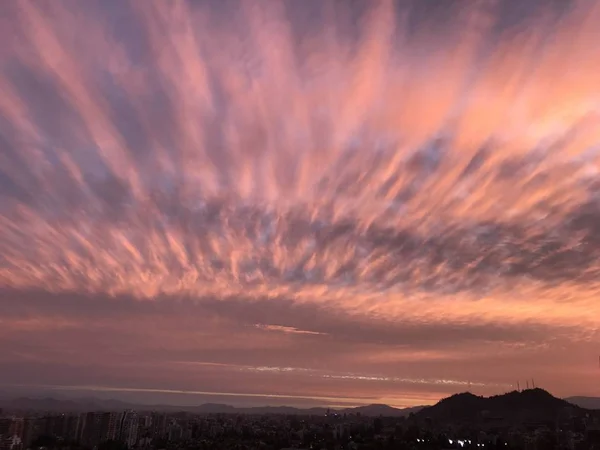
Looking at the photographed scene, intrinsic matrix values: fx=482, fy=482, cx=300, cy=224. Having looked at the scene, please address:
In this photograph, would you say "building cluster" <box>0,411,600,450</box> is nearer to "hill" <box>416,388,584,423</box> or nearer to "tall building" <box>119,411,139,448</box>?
"tall building" <box>119,411,139,448</box>

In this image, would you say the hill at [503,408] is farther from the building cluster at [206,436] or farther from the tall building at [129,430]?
the tall building at [129,430]

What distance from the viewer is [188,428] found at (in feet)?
236

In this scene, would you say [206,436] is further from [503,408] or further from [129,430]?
[503,408]

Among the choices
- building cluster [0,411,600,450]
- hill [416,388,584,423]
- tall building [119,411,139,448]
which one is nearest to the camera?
building cluster [0,411,600,450]

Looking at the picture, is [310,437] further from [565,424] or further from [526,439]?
[565,424]

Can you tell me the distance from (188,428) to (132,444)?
678 inches

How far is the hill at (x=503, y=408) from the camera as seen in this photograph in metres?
80.4

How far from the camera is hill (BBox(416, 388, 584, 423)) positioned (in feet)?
264

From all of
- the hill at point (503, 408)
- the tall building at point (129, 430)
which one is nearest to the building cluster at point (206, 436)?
the tall building at point (129, 430)

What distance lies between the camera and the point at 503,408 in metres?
86.9

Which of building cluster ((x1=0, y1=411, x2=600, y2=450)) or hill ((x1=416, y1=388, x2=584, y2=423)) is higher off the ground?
hill ((x1=416, y1=388, x2=584, y2=423))

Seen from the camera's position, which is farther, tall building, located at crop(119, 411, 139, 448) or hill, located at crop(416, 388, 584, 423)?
hill, located at crop(416, 388, 584, 423)

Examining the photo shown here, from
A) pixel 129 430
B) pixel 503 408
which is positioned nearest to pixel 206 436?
pixel 129 430

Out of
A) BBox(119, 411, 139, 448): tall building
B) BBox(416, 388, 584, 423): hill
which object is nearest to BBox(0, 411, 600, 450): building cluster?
BBox(119, 411, 139, 448): tall building
